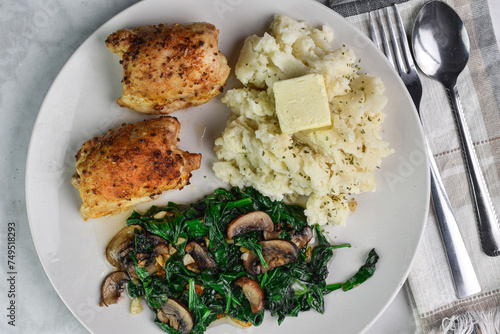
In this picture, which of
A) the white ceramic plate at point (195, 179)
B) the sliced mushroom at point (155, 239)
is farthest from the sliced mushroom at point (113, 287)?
the sliced mushroom at point (155, 239)

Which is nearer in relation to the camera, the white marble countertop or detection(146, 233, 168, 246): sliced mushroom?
detection(146, 233, 168, 246): sliced mushroom

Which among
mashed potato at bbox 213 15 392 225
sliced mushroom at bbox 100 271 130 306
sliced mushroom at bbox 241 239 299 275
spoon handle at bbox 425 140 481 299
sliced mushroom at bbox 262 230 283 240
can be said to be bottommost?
spoon handle at bbox 425 140 481 299

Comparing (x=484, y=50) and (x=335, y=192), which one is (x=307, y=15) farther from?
(x=484, y=50)

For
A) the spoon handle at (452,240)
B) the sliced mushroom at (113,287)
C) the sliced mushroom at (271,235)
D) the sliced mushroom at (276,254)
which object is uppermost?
the sliced mushroom at (113,287)

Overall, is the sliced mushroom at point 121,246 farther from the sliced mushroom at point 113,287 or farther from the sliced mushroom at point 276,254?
the sliced mushroom at point 276,254

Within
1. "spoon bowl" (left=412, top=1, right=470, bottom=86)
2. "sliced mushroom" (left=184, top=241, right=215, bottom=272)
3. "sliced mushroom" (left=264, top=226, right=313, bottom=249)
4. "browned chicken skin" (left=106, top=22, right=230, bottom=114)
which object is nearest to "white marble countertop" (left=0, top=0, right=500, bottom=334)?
"browned chicken skin" (left=106, top=22, right=230, bottom=114)

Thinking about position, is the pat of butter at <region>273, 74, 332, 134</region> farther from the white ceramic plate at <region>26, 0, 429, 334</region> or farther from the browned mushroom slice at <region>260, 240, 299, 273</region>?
the browned mushroom slice at <region>260, 240, 299, 273</region>

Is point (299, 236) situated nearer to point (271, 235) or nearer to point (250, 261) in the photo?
point (271, 235)

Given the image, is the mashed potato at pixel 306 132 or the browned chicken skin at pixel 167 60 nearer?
the browned chicken skin at pixel 167 60
